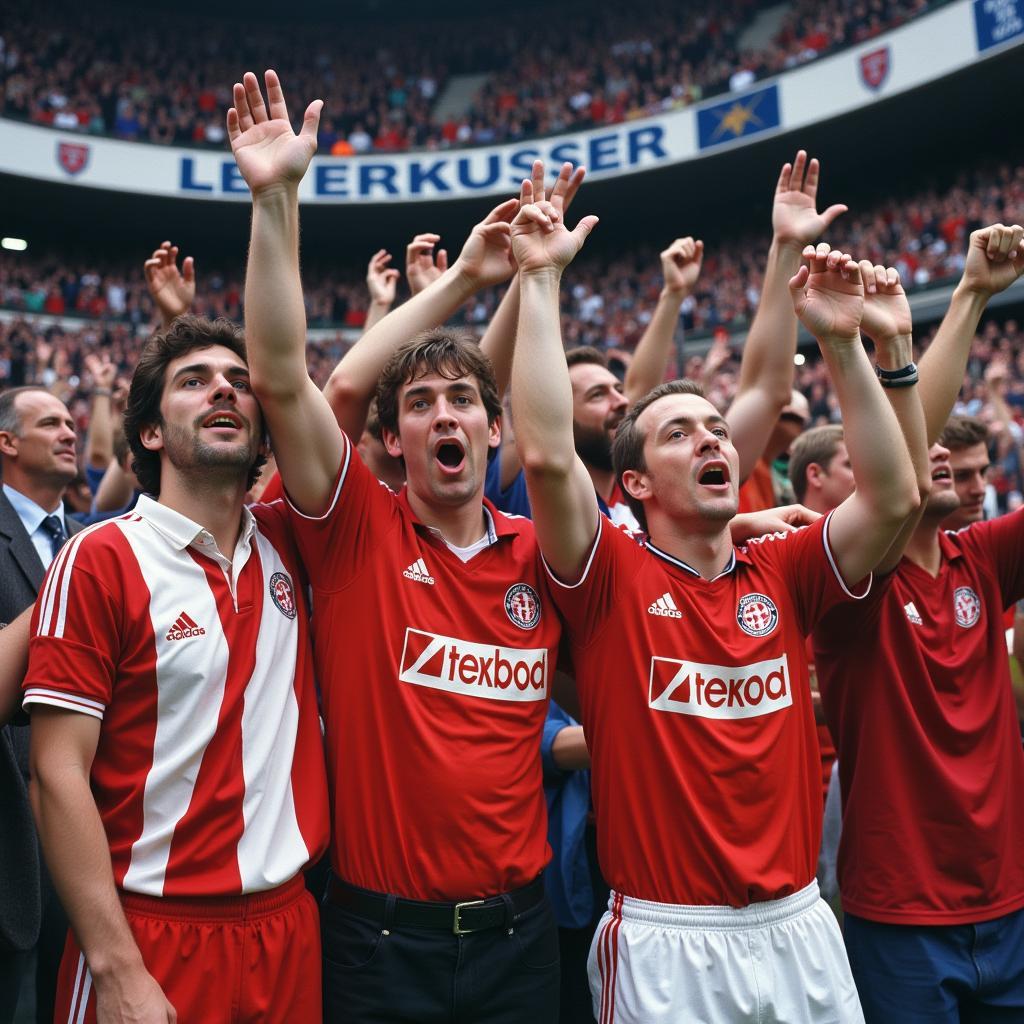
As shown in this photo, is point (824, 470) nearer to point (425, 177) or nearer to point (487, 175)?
point (487, 175)

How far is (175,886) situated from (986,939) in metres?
2.08

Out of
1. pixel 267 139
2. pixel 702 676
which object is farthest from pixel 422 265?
pixel 702 676

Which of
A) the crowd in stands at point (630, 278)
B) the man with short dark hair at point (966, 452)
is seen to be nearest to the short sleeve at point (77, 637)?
the man with short dark hair at point (966, 452)

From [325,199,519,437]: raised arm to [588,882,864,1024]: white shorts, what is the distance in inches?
58.5

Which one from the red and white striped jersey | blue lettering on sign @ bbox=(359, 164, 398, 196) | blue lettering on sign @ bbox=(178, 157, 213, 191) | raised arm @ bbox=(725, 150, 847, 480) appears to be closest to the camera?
the red and white striped jersey

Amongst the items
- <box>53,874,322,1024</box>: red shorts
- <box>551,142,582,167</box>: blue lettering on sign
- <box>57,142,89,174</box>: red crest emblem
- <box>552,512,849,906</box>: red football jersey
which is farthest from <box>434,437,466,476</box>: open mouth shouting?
<box>57,142,89,174</box>: red crest emblem

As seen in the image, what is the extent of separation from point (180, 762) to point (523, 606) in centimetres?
88

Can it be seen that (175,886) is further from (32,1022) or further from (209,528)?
(32,1022)

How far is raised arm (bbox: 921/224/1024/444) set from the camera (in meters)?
2.97

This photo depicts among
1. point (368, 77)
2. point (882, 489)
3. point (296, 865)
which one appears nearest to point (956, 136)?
point (368, 77)

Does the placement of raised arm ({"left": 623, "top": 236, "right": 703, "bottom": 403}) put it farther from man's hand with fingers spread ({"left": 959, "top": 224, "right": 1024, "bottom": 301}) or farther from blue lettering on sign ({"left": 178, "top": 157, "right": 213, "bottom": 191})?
blue lettering on sign ({"left": 178, "top": 157, "right": 213, "bottom": 191})

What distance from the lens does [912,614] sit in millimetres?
2832

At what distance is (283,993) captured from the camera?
2.07 meters

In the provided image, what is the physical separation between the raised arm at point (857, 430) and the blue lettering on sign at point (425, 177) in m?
22.1
